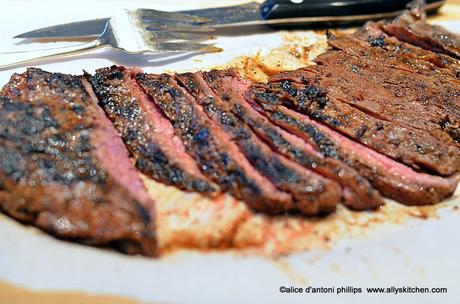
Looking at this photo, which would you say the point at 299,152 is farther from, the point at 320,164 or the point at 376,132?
the point at 376,132

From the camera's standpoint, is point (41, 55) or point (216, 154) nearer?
point (216, 154)

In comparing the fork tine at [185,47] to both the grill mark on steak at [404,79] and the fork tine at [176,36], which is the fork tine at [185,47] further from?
the grill mark on steak at [404,79]

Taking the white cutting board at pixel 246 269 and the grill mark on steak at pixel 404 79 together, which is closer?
the white cutting board at pixel 246 269

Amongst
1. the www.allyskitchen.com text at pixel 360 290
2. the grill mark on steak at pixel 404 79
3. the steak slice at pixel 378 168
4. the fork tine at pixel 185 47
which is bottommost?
the www.allyskitchen.com text at pixel 360 290

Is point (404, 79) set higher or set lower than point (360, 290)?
higher

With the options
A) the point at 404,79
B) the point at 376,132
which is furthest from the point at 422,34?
the point at 376,132

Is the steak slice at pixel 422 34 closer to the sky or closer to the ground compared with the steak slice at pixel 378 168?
closer to the sky

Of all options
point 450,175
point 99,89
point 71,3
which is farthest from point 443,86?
point 71,3

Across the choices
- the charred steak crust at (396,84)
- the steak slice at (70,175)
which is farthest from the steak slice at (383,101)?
the steak slice at (70,175)

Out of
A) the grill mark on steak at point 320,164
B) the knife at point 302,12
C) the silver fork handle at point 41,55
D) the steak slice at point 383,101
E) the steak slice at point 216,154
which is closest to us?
the steak slice at point 216,154
